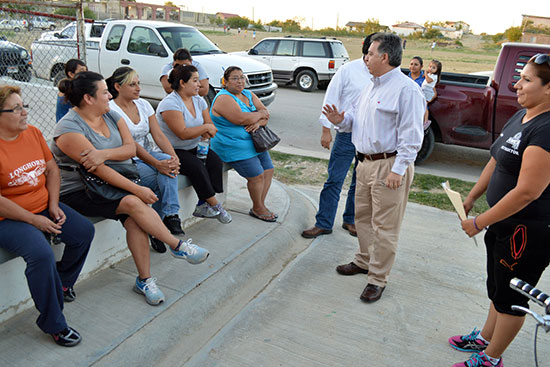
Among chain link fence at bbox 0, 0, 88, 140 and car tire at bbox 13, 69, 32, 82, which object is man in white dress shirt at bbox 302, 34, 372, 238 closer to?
chain link fence at bbox 0, 0, 88, 140

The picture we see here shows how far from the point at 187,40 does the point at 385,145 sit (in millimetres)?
8277

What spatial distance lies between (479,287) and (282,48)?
13456 mm

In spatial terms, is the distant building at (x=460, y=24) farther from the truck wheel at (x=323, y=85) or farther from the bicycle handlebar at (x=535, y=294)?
the bicycle handlebar at (x=535, y=294)

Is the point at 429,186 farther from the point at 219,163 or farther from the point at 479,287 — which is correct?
→ the point at 219,163

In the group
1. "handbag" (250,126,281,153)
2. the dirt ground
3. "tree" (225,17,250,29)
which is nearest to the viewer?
"handbag" (250,126,281,153)

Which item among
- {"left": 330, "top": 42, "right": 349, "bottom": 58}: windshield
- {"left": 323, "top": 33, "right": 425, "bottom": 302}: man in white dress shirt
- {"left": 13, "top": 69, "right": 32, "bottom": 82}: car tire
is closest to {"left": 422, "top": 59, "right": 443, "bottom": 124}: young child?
{"left": 323, "top": 33, "right": 425, "bottom": 302}: man in white dress shirt

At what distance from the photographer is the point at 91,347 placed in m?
2.69

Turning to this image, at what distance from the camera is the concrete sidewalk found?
282 centimetres

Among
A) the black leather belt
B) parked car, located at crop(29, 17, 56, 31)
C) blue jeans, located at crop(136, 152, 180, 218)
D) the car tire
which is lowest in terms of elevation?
blue jeans, located at crop(136, 152, 180, 218)

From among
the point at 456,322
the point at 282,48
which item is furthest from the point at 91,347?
the point at 282,48

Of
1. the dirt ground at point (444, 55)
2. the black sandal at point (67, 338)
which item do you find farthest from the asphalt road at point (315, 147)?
the dirt ground at point (444, 55)

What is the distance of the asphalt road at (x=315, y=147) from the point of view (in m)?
7.64

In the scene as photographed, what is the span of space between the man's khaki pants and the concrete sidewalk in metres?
0.29

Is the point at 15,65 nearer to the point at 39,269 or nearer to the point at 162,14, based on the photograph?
the point at 39,269
